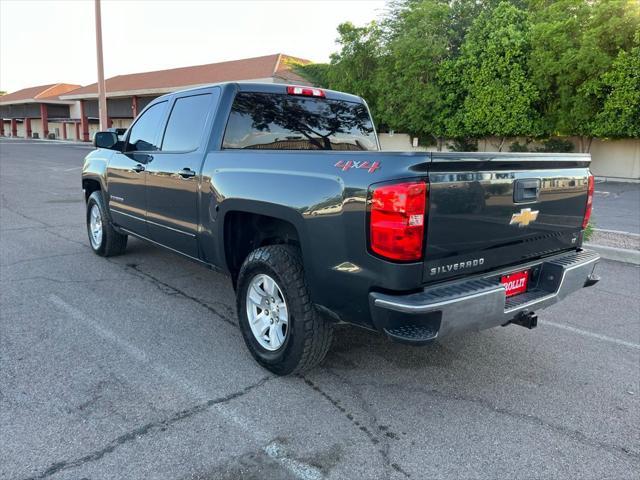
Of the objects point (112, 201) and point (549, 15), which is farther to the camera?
point (549, 15)

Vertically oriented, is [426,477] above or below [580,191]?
below

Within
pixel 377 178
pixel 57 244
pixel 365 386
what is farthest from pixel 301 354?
pixel 57 244

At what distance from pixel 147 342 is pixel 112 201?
2508 millimetres

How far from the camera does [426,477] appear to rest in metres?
2.50

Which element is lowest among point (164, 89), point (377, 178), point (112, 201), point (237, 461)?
point (237, 461)

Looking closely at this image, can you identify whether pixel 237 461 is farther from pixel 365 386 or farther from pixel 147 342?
pixel 147 342

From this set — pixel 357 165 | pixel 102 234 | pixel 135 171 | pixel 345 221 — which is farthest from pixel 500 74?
pixel 345 221

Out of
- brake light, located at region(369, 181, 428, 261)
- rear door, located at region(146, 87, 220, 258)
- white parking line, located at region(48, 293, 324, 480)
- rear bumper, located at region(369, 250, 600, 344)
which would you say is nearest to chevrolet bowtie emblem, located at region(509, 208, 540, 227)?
rear bumper, located at region(369, 250, 600, 344)

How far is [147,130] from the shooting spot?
17.3 ft

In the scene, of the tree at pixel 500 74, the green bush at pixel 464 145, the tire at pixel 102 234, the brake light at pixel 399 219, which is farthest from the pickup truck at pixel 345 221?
the green bush at pixel 464 145

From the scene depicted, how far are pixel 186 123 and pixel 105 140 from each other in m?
1.37

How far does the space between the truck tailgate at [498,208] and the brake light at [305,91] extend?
2.09 meters

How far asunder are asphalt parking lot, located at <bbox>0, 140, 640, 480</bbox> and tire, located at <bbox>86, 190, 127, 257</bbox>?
49.6 inches

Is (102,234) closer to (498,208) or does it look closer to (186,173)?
(186,173)
